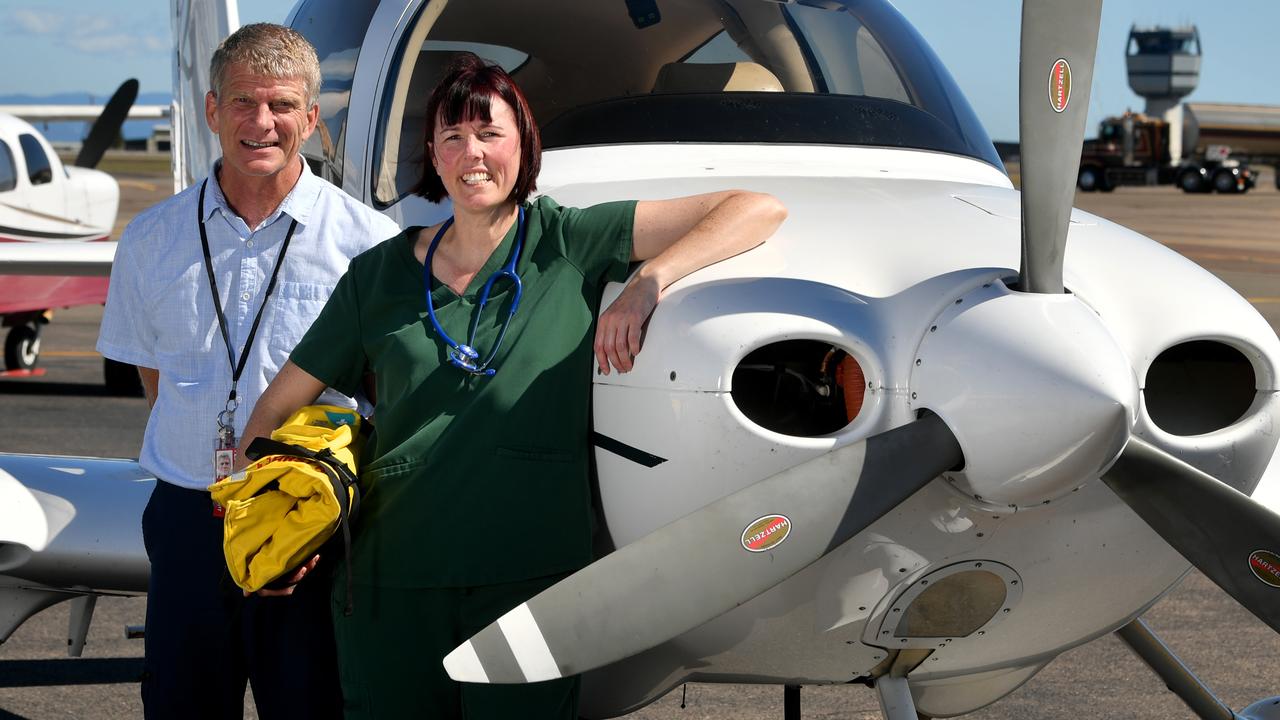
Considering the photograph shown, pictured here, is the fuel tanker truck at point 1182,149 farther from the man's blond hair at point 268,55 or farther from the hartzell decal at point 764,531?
the hartzell decal at point 764,531

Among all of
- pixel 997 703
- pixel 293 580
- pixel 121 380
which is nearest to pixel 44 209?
pixel 121 380

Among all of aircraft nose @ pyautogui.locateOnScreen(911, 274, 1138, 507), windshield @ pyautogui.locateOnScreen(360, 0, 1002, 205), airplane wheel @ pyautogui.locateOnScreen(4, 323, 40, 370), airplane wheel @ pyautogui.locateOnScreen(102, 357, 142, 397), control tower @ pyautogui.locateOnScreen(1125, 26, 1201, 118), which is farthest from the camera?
control tower @ pyautogui.locateOnScreen(1125, 26, 1201, 118)

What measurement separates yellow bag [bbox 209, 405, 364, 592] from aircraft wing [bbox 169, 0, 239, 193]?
127 inches

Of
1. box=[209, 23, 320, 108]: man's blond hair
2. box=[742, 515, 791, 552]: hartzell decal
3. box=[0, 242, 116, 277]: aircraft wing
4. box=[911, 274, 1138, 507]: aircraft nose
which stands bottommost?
box=[742, 515, 791, 552]: hartzell decal

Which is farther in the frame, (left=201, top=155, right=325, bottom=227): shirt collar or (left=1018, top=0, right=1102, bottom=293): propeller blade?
(left=201, top=155, right=325, bottom=227): shirt collar

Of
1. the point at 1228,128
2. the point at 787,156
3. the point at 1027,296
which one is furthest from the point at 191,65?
the point at 1228,128

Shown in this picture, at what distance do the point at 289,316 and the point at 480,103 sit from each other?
2.03 feet

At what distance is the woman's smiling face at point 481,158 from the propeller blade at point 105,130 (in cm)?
1450

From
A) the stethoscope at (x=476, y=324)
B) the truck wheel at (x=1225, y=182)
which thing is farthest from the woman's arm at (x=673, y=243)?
the truck wheel at (x=1225, y=182)

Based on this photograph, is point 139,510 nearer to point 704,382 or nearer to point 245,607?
point 245,607

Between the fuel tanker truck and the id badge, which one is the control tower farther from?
the id badge

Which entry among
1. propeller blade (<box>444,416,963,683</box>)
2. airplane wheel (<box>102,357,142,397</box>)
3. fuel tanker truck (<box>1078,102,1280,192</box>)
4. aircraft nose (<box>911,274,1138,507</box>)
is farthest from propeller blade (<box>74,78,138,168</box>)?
fuel tanker truck (<box>1078,102,1280,192</box>)

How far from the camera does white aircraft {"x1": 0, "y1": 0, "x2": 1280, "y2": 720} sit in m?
2.35

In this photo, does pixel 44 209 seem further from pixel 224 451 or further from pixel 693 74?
pixel 224 451
